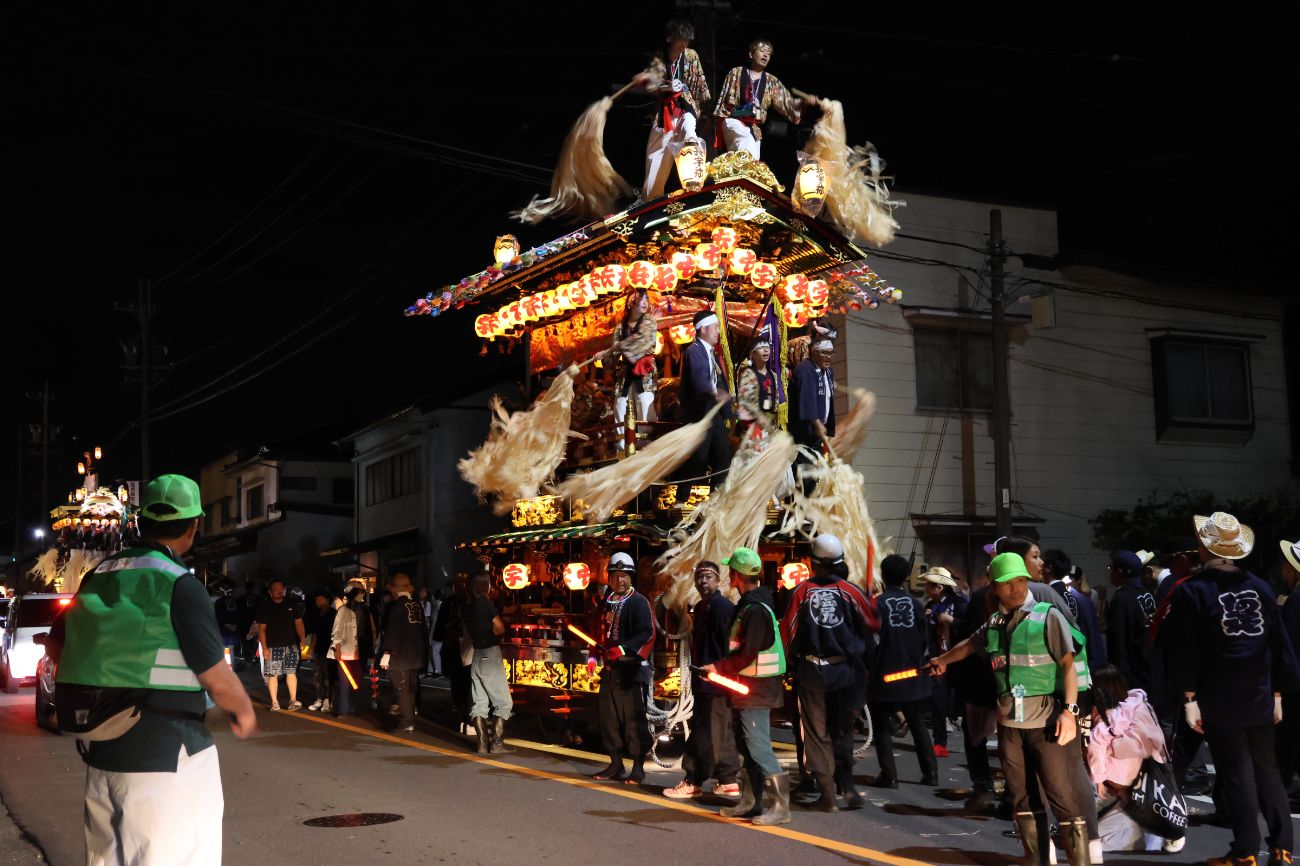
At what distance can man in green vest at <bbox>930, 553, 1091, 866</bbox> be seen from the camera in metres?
6.75

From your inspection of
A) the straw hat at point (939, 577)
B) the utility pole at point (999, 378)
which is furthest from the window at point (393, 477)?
the straw hat at point (939, 577)

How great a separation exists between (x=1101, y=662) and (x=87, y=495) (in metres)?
37.2

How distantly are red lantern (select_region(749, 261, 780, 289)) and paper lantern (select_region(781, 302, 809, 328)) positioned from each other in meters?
0.62

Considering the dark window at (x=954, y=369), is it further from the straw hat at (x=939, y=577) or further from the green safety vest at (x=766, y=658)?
the green safety vest at (x=766, y=658)

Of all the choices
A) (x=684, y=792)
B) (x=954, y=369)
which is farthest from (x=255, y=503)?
(x=684, y=792)

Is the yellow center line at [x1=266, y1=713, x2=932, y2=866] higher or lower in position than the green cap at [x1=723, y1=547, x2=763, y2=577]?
lower

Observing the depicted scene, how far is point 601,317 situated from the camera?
14.0m

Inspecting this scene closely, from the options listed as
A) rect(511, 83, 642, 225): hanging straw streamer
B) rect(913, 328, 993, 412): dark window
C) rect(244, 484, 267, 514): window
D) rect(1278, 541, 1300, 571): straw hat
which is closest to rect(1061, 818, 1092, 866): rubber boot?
rect(1278, 541, 1300, 571): straw hat

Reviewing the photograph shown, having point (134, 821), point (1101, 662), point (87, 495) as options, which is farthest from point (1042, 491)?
point (87, 495)

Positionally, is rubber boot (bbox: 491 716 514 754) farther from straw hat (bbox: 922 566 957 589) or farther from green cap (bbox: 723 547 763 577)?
green cap (bbox: 723 547 763 577)

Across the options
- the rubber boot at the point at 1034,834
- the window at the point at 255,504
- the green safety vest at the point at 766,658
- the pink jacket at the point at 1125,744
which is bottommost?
the rubber boot at the point at 1034,834

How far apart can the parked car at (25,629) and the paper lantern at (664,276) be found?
46.4ft

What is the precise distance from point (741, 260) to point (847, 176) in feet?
5.33

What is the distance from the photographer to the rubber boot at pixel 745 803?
913 cm
